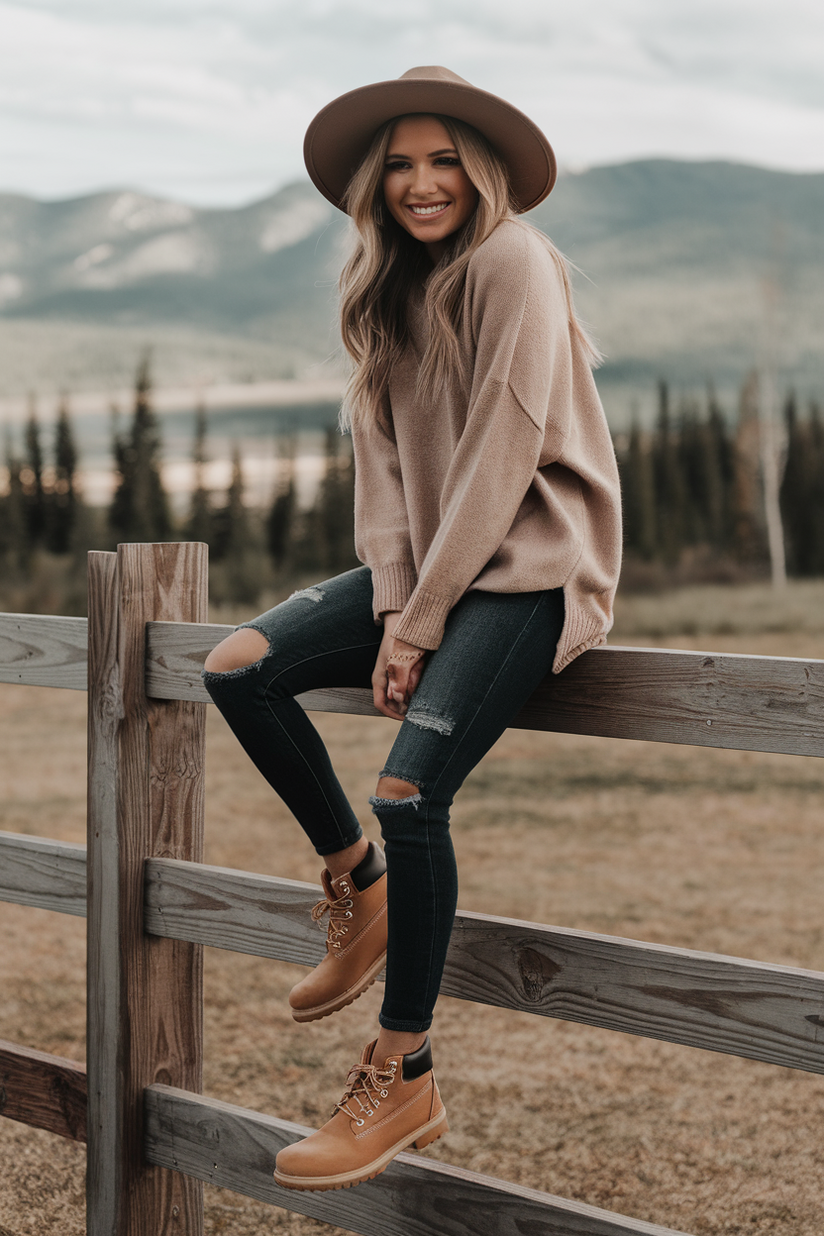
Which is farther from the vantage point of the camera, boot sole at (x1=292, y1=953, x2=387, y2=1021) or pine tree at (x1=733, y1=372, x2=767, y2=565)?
pine tree at (x1=733, y1=372, x2=767, y2=565)

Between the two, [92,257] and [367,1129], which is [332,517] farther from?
[367,1129]

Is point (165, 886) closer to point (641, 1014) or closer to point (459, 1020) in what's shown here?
point (641, 1014)

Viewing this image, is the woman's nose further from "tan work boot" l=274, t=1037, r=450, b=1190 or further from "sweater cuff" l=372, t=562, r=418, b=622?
"tan work boot" l=274, t=1037, r=450, b=1190

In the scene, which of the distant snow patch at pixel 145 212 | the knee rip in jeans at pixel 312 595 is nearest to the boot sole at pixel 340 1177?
the knee rip in jeans at pixel 312 595

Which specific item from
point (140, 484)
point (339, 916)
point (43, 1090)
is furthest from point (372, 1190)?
point (140, 484)

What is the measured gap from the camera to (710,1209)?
2.70 metres

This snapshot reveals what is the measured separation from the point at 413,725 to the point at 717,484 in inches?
1013

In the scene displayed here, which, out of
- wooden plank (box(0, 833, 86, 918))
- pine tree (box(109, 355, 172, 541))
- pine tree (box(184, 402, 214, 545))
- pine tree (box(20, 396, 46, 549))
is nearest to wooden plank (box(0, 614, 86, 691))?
wooden plank (box(0, 833, 86, 918))

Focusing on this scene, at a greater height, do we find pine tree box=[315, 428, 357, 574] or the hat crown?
the hat crown

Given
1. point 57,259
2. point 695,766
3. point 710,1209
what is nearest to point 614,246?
point 57,259

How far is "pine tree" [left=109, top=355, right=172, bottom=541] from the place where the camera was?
23.6 metres

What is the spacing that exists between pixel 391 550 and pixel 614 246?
33135 mm

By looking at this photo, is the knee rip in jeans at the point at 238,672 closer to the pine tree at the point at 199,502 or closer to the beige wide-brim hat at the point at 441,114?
the beige wide-brim hat at the point at 441,114

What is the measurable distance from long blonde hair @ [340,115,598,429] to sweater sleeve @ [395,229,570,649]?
0.33 ft
